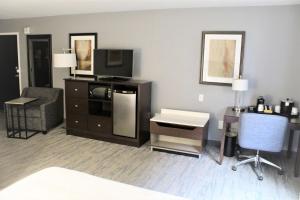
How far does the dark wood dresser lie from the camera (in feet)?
13.9

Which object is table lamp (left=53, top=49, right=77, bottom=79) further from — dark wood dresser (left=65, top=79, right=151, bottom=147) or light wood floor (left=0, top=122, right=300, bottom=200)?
light wood floor (left=0, top=122, right=300, bottom=200)

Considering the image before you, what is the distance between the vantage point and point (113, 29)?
4.79m

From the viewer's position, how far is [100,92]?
449 cm

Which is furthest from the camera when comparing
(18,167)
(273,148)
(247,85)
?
→ (247,85)

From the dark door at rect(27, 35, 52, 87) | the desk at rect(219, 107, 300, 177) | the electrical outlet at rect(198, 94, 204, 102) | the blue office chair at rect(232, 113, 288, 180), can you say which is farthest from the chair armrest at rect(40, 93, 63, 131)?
the blue office chair at rect(232, 113, 288, 180)

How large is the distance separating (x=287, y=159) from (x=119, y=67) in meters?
3.03

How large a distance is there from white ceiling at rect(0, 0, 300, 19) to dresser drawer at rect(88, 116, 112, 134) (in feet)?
6.09

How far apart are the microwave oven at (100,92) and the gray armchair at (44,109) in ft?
3.21

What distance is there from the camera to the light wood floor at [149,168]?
301 cm

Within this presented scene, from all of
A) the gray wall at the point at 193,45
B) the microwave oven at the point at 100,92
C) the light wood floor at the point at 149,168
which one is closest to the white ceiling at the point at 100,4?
the gray wall at the point at 193,45

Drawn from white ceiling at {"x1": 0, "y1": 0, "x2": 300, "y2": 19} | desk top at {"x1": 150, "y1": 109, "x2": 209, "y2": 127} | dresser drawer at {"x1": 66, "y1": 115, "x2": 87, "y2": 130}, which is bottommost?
dresser drawer at {"x1": 66, "y1": 115, "x2": 87, "y2": 130}

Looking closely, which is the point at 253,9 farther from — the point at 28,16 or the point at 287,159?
the point at 28,16

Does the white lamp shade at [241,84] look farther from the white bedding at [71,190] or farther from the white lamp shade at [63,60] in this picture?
the white lamp shade at [63,60]

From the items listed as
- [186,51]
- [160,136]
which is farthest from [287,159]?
[186,51]
